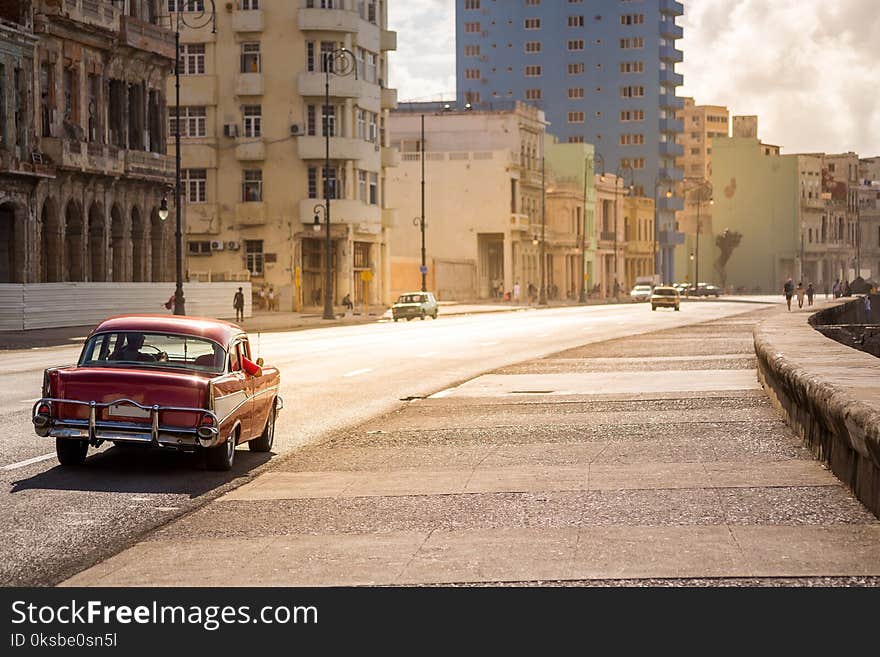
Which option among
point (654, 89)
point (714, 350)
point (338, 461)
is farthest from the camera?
point (654, 89)

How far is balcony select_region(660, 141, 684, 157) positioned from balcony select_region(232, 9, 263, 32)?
99.5 m

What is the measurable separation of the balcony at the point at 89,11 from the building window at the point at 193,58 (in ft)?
72.9

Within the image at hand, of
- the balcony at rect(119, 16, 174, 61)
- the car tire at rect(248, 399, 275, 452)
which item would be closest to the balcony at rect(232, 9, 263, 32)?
the balcony at rect(119, 16, 174, 61)

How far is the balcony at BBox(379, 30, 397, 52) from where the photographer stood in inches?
3880

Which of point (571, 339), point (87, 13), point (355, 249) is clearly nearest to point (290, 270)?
point (355, 249)

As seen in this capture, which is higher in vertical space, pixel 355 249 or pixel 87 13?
pixel 87 13

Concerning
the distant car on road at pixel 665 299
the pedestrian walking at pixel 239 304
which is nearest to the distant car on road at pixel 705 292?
the distant car on road at pixel 665 299

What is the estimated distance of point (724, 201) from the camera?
635ft

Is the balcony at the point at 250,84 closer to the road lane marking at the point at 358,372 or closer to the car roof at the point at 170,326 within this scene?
the road lane marking at the point at 358,372

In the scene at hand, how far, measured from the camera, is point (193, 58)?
9300 centimetres

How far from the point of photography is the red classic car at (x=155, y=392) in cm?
1582
